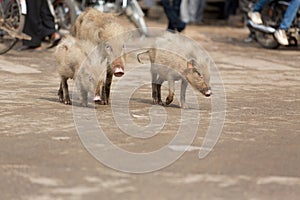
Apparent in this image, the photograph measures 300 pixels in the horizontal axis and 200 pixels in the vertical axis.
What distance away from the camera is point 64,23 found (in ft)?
37.6

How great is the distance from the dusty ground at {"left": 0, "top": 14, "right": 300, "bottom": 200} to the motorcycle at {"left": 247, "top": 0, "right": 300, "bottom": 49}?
358 centimetres

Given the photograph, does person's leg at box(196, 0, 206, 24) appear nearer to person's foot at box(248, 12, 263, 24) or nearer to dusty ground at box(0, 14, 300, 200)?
person's foot at box(248, 12, 263, 24)

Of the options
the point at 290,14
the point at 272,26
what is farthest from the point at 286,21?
the point at 272,26

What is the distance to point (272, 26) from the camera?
11.8 m

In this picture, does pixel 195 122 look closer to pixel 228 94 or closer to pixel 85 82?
pixel 85 82

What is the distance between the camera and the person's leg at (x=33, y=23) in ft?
33.6

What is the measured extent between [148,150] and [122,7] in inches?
275

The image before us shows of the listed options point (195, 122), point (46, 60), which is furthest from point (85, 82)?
point (46, 60)

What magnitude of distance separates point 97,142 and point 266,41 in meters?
7.60

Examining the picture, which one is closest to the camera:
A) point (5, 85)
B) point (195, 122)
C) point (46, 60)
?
point (195, 122)

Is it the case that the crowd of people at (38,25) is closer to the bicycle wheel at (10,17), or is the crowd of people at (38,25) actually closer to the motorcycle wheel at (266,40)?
the bicycle wheel at (10,17)

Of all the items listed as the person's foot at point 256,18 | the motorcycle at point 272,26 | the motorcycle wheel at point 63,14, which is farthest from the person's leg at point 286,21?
the motorcycle wheel at point 63,14

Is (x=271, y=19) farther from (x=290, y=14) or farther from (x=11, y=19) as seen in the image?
(x=11, y=19)

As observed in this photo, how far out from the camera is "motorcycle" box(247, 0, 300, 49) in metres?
11.5
